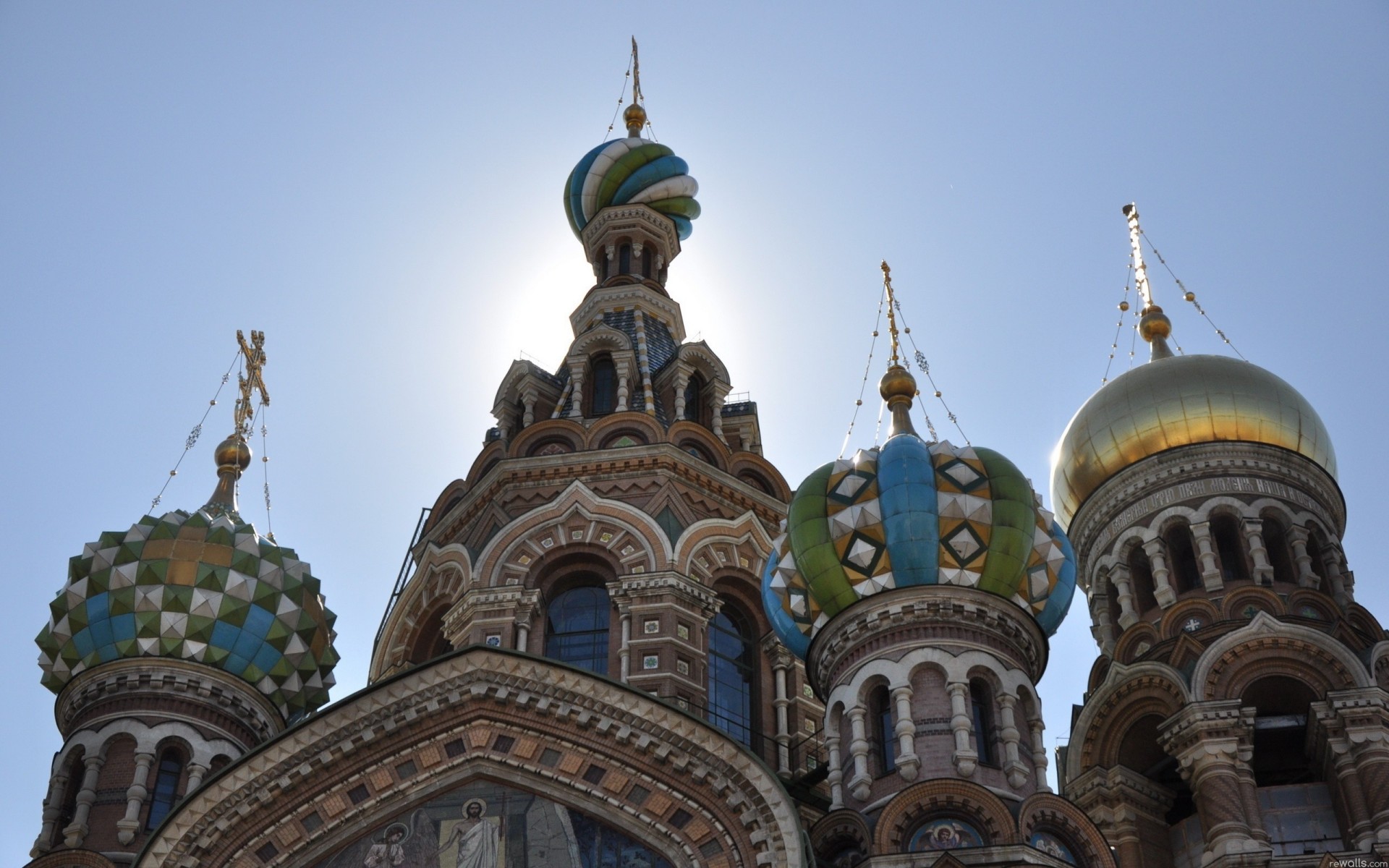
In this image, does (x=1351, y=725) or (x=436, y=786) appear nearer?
(x=436, y=786)

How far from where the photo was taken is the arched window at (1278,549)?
1947cm

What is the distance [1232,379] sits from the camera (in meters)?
20.5

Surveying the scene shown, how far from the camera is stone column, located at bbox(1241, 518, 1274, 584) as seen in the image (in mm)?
19016

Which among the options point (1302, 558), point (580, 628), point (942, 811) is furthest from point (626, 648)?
point (1302, 558)

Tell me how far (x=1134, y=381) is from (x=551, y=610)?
6.77 metres

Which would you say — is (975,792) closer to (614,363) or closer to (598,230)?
(614,363)

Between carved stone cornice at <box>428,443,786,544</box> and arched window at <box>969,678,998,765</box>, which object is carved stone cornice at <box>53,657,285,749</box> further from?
arched window at <box>969,678,998,765</box>

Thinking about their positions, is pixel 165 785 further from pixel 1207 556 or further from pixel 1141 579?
pixel 1207 556

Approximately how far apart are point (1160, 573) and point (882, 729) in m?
6.05

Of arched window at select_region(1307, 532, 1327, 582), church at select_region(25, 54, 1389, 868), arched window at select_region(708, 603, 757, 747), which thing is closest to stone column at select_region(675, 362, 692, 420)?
church at select_region(25, 54, 1389, 868)

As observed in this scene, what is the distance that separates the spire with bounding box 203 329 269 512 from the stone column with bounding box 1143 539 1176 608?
340 inches

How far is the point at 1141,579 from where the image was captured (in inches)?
795

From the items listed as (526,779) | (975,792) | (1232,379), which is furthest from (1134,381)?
(526,779)

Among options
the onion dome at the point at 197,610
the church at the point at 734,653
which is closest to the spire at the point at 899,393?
the church at the point at 734,653
